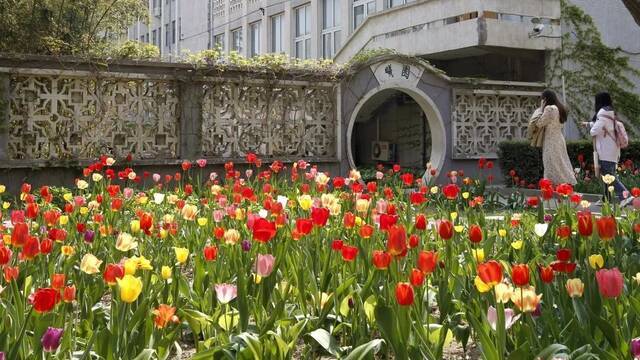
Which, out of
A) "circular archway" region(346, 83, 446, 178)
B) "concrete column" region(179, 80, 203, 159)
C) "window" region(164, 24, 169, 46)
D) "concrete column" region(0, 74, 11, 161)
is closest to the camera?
"concrete column" region(0, 74, 11, 161)

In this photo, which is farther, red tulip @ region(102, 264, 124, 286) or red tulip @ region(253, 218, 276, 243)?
red tulip @ region(253, 218, 276, 243)

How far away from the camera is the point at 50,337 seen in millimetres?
1952

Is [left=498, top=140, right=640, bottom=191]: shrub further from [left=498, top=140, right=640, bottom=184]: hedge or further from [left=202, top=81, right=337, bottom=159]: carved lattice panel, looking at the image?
[left=202, top=81, right=337, bottom=159]: carved lattice panel

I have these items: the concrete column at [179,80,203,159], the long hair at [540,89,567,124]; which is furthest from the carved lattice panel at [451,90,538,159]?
the concrete column at [179,80,203,159]

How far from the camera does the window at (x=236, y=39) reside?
3341cm

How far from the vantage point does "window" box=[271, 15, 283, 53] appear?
30.6m

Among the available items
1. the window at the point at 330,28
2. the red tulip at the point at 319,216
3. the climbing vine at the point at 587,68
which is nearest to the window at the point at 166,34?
the window at the point at 330,28

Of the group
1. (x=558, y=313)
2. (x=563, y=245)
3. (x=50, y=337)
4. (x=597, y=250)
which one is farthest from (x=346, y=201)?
(x=50, y=337)

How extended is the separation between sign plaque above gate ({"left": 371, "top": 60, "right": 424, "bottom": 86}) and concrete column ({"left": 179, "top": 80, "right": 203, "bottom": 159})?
3.71m

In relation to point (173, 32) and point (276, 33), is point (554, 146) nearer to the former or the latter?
point (276, 33)

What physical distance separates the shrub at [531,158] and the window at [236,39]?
20.7 m

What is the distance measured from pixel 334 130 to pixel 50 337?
465 inches

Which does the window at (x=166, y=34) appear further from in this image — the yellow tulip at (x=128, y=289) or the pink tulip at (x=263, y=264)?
the yellow tulip at (x=128, y=289)

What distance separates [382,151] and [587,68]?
6237 millimetres
